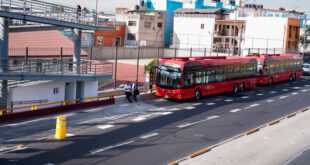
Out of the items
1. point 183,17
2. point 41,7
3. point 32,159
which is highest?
Answer: point 183,17

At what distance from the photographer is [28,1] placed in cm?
1866

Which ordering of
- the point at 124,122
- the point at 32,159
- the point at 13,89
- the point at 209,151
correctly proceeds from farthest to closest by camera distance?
the point at 13,89, the point at 124,122, the point at 209,151, the point at 32,159

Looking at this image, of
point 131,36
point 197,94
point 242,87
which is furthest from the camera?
point 131,36

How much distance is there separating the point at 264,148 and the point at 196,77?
37.9ft

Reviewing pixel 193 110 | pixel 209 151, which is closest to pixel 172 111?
pixel 193 110

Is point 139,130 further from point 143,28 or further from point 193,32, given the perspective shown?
point 143,28

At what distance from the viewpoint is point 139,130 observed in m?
16.5

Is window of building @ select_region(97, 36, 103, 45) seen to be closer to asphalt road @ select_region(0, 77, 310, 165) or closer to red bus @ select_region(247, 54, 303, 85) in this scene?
red bus @ select_region(247, 54, 303, 85)

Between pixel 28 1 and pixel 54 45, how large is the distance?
8030mm

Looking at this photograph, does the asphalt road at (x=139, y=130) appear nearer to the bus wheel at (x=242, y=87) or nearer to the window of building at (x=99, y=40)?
the bus wheel at (x=242, y=87)

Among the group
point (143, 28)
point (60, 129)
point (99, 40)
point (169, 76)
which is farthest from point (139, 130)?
point (143, 28)

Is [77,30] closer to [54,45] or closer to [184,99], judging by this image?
[54,45]

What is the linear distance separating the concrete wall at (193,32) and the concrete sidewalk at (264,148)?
2054 inches

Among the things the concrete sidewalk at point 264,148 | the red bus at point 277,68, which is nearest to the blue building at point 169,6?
the red bus at point 277,68
